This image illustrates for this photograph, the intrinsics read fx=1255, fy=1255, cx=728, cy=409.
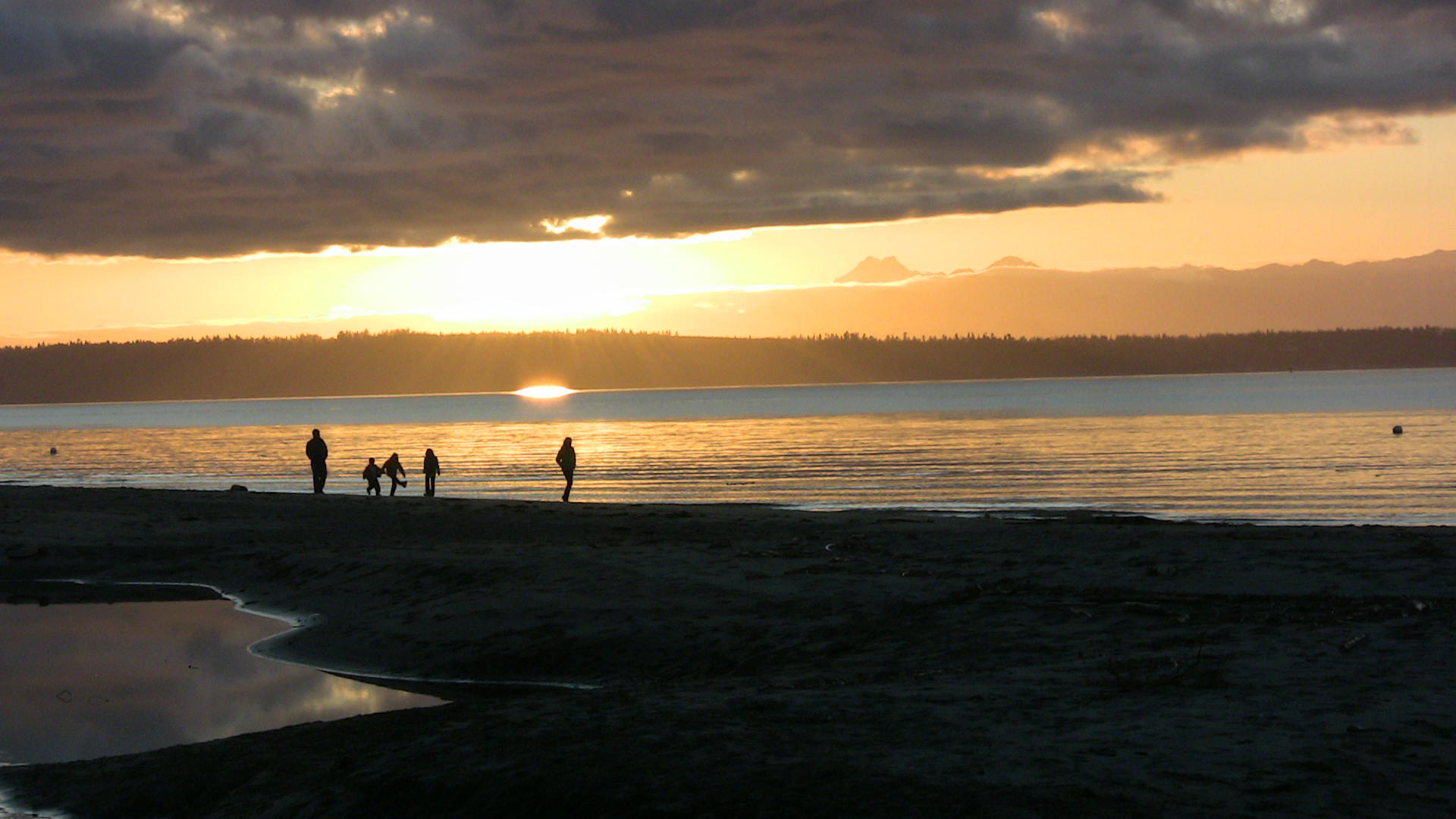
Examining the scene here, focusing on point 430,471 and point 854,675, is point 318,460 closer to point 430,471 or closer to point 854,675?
point 430,471

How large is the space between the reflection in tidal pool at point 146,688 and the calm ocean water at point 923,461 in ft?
86.7

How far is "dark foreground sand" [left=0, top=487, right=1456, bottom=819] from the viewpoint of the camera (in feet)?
27.7

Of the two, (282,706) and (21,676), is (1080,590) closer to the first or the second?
(282,706)

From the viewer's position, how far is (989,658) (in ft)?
42.4

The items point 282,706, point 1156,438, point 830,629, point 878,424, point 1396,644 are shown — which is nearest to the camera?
point 1396,644

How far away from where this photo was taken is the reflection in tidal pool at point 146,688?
12.4m

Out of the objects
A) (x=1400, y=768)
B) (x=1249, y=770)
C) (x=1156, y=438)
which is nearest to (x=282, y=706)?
(x=1249, y=770)

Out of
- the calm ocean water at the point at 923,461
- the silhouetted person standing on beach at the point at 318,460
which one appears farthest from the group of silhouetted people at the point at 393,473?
the calm ocean water at the point at 923,461

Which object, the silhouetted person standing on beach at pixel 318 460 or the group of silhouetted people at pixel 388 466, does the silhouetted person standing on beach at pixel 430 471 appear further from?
the silhouetted person standing on beach at pixel 318 460

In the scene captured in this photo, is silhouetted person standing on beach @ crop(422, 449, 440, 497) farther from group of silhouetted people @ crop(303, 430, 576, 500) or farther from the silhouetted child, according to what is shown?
the silhouetted child

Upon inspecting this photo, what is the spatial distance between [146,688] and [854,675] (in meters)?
8.41

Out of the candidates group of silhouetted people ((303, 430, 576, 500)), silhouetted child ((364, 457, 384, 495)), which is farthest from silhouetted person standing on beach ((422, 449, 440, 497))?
silhouetted child ((364, 457, 384, 495))

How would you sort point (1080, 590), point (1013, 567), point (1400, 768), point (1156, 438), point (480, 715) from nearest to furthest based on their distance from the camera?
point (1400, 768), point (480, 715), point (1080, 590), point (1013, 567), point (1156, 438)

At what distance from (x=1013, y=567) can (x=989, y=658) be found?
6909 mm
